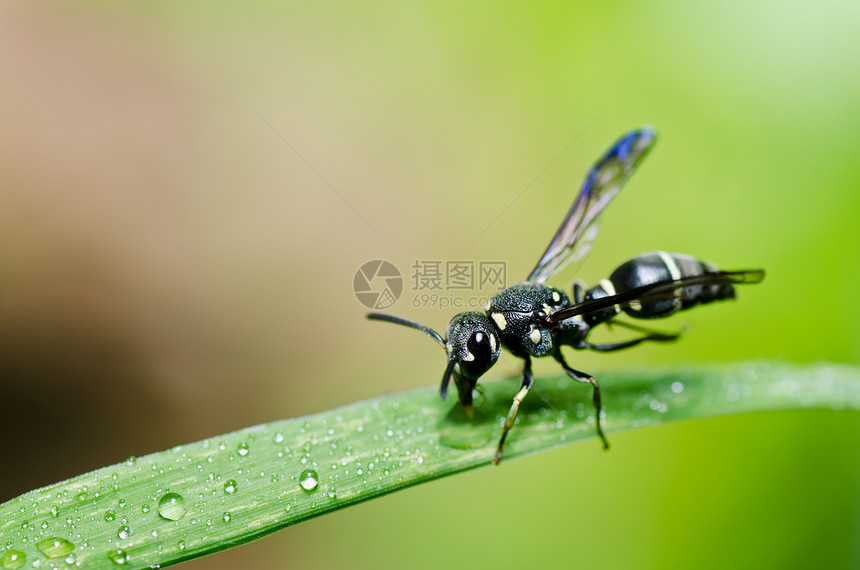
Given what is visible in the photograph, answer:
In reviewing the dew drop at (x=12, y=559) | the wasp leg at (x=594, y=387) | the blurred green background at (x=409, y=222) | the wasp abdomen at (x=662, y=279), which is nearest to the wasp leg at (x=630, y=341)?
A: the wasp abdomen at (x=662, y=279)

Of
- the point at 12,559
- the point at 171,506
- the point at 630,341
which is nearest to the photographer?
the point at 12,559

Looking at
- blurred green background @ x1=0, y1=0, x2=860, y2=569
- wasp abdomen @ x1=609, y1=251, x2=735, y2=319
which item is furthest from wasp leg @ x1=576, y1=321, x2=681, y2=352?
blurred green background @ x1=0, y1=0, x2=860, y2=569

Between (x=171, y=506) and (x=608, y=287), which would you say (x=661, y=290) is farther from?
(x=171, y=506)
